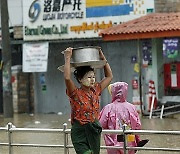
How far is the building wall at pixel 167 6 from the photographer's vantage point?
877 inches

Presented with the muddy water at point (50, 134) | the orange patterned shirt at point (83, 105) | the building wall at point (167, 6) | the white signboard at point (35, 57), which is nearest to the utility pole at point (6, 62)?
the muddy water at point (50, 134)

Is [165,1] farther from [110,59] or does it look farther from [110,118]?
[110,118]

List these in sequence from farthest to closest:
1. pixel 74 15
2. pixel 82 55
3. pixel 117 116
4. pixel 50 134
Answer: pixel 74 15 < pixel 50 134 < pixel 117 116 < pixel 82 55

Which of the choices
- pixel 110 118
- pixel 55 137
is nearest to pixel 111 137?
pixel 110 118

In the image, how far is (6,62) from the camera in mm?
23531

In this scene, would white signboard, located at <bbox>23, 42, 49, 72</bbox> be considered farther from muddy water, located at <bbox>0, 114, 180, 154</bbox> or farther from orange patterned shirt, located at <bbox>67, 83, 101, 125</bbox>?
orange patterned shirt, located at <bbox>67, 83, 101, 125</bbox>

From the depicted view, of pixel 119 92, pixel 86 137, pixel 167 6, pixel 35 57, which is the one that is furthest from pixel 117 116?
pixel 35 57

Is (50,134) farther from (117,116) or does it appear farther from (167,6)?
(167,6)

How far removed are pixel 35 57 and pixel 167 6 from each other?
4.80 meters

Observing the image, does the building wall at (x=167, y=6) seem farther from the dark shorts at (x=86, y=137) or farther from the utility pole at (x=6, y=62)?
the dark shorts at (x=86, y=137)

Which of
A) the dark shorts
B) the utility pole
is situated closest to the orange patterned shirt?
the dark shorts

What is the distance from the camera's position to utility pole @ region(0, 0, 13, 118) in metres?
23.2

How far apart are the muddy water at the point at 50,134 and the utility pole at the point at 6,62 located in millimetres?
391

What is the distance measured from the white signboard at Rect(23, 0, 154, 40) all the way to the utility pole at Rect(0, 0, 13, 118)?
4.33 feet
